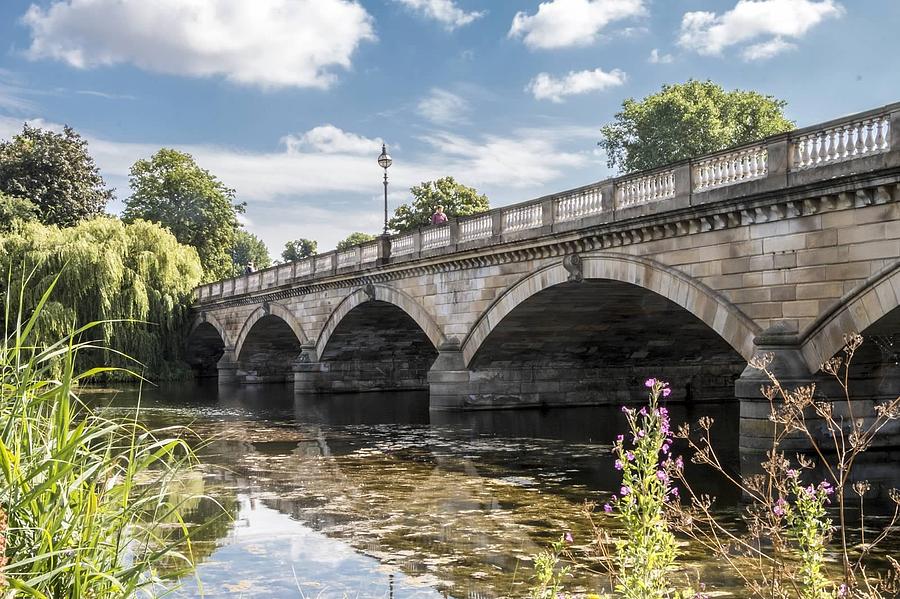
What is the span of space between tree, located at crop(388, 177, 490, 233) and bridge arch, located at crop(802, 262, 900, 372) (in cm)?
3712

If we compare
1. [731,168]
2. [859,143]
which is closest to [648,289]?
[731,168]

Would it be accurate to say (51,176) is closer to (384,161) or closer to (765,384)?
(384,161)

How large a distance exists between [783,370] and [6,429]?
1042 cm

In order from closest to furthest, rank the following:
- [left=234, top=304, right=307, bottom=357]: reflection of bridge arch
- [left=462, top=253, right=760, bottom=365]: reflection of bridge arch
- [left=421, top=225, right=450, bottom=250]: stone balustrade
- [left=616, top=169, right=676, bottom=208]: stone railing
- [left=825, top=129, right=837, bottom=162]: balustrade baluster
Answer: [left=825, top=129, right=837, bottom=162]: balustrade baluster < [left=462, top=253, right=760, bottom=365]: reflection of bridge arch < [left=616, top=169, right=676, bottom=208]: stone railing < [left=421, top=225, right=450, bottom=250]: stone balustrade < [left=234, top=304, right=307, bottom=357]: reflection of bridge arch

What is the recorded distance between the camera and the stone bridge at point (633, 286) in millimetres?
11688

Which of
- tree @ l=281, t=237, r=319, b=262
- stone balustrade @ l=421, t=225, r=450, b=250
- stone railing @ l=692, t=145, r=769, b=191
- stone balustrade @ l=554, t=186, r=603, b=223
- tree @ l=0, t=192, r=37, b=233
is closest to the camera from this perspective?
stone railing @ l=692, t=145, r=769, b=191

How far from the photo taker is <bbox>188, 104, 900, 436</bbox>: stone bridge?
11.7 m

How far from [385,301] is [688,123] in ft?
81.1

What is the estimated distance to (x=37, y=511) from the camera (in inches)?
136

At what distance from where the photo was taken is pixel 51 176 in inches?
1879

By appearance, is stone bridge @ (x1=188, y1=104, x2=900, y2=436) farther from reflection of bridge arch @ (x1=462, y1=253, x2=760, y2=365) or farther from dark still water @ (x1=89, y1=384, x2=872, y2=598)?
dark still water @ (x1=89, y1=384, x2=872, y2=598)

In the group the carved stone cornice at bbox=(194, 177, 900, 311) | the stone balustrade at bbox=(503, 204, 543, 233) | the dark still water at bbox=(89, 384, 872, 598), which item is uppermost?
the stone balustrade at bbox=(503, 204, 543, 233)

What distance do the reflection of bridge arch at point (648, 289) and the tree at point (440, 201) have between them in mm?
29031

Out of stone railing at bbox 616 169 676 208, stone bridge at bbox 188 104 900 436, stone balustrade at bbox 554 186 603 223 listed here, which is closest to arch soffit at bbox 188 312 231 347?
stone bridge at bbox 188 104 900 436
